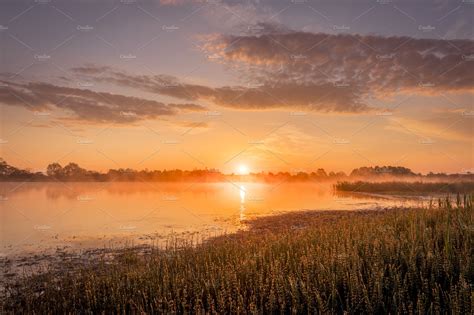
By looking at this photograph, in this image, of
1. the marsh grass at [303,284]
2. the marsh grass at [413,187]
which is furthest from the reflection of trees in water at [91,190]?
the marsh grass at [303,284]

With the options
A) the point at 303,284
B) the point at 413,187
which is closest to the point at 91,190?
the point at 413,187

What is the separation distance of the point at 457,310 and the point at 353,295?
5.64 feet

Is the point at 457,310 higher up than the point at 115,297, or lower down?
higher up

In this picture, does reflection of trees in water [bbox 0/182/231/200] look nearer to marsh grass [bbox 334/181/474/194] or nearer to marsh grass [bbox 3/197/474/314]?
marsh grass [bbox 334/181/474/194]

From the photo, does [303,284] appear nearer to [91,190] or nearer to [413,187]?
[413,187]

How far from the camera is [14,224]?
2714 centimetres

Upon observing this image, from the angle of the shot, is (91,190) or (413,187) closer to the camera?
(413,187)

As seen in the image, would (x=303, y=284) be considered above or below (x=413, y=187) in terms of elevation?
below

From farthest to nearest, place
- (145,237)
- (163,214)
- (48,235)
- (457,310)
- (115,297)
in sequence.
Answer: (163,214)
(48,235)
(145,237)
(115,297)
(457,310)

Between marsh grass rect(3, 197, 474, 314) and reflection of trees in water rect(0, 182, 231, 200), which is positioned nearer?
marsh grass rect(3, 197, 474, 314)

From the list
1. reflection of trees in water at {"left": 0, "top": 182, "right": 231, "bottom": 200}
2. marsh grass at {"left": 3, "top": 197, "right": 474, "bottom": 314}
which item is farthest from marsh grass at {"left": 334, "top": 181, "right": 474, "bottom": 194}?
marsh grass at {"left": 3, "top": 197, "right": 474, "bottom": 314}

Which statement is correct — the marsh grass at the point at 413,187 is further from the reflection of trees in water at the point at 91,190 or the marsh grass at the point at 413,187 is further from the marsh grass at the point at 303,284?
the marsh grass at the point at 303,284

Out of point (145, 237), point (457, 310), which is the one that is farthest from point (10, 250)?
point (457, 310)

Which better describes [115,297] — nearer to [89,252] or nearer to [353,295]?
[353,295]
